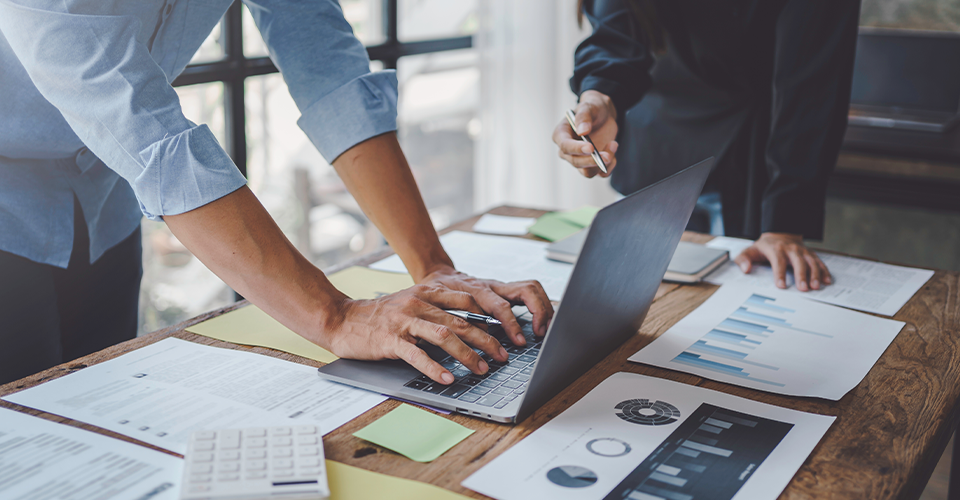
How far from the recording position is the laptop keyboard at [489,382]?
0.73 m

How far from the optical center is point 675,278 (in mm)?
1148

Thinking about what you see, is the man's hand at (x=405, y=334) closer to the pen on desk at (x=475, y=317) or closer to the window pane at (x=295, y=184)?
the pen on desk at (x=475, y=317)

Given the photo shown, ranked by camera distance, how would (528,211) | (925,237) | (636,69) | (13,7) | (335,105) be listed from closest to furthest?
(13,7) → (335,105) → (636,69) → (528,211) → (925,237)

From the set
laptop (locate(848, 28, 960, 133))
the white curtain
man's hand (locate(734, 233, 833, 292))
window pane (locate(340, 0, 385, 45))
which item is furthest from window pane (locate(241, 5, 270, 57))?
laptop (locate(848, 28, 960, 133))

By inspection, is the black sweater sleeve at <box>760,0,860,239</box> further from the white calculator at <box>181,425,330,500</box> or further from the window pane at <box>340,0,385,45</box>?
the window pane at <box>340,0,385,45</box>

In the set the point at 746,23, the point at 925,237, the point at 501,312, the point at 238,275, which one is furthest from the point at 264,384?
the point at 925,237

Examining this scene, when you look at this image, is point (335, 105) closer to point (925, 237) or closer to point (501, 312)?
point (501, 312)

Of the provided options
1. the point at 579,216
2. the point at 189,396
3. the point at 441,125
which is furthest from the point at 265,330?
the point at 441,125

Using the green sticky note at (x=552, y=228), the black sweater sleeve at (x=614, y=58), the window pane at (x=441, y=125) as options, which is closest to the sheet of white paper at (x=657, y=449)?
the green sticky note at (x=552, y=228)

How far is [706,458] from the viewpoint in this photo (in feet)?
2.08

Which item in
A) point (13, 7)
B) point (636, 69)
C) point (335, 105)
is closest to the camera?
point (13, 7)

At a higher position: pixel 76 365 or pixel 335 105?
pixel 335 105

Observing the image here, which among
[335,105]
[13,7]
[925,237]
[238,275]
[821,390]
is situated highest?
[13,7]

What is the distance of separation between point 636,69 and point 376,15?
142cm
